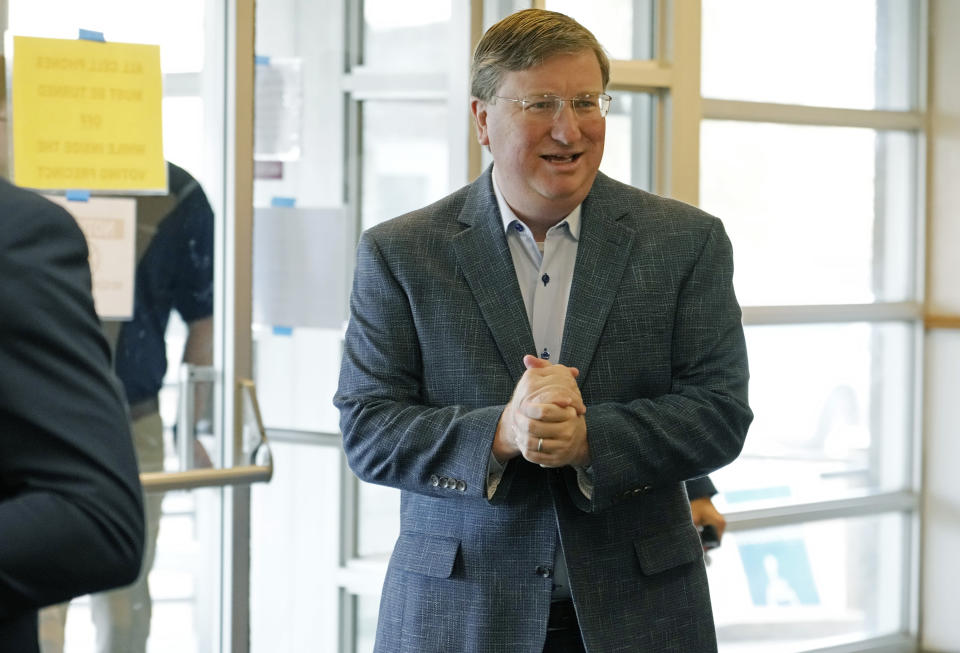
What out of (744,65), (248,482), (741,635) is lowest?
(741,635)

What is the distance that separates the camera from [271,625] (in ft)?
12.4

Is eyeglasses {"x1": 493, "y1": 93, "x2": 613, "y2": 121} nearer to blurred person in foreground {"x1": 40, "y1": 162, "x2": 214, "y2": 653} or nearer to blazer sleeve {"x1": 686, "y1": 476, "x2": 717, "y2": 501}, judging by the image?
blazer sleeve {"x1": 686, "y1": 476, "x2": 717, "y2": 501}

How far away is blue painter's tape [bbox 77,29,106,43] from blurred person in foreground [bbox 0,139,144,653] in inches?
68.4

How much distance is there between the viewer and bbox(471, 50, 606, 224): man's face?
183cm

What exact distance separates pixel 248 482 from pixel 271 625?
45.4 inches

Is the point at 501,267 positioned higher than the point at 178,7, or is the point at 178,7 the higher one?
the point at 178,7

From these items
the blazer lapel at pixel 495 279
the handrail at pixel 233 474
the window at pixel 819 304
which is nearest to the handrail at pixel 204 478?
the handrail at pixel 233 474

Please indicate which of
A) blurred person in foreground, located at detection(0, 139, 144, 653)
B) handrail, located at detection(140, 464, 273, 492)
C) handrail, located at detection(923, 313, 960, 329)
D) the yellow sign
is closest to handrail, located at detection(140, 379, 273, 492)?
handrail, located at detection(140, 464, 273, 492)

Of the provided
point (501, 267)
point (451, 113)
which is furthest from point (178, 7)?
point (501, 267)

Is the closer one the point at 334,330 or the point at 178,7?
the point at 178,7

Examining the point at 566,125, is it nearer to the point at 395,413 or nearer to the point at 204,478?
the point at 395,413

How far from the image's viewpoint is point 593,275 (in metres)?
1.83

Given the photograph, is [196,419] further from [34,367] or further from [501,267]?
[34,367]

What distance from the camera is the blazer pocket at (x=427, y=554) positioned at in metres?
1.76
